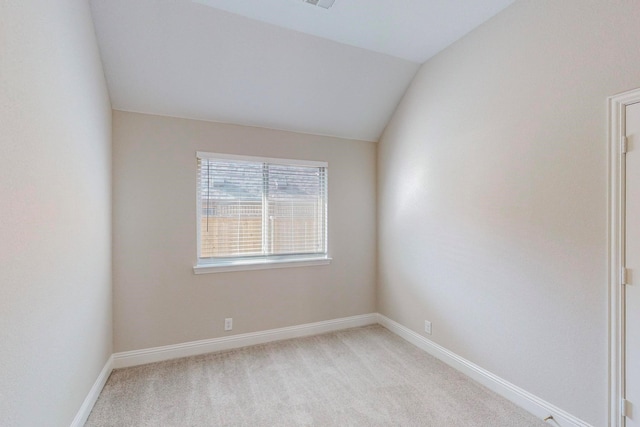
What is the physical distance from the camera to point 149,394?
2262mm

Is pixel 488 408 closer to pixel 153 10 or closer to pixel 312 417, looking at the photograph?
pixel 312 417

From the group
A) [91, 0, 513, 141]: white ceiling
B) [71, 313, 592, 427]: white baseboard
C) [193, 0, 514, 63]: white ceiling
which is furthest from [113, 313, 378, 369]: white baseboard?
[193, 0, 514, 63]: white ceiling

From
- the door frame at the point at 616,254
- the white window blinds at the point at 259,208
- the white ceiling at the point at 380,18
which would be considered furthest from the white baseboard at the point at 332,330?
the white ceiling at the point at 380,18

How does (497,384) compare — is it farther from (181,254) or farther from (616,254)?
(181,254)

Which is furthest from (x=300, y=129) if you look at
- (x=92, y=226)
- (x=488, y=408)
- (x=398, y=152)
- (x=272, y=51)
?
(x=488, y=408)

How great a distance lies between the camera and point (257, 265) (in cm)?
314

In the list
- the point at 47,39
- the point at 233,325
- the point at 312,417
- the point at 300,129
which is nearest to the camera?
the point at 47,39

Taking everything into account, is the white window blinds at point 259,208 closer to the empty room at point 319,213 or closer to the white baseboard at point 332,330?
the empty room at point 319,213

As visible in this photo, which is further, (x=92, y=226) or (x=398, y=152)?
(x=398, y=152)

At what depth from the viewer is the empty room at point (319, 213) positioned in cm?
159

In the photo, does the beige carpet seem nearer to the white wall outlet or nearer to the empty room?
the empty room

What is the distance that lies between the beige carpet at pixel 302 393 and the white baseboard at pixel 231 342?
9 centimetres

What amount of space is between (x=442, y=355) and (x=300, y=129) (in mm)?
2745

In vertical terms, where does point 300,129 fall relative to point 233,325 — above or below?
above
